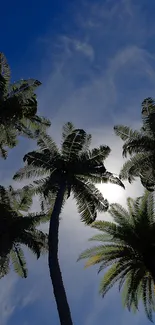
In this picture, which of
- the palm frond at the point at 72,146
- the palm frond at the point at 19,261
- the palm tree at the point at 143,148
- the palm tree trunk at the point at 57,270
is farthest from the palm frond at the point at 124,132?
the palm frond at the point at 19,261

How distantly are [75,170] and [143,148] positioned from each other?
15.0ft

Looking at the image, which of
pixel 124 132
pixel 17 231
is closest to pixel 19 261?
pixel 17 231

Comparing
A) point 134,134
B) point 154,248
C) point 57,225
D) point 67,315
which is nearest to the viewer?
point 67,315

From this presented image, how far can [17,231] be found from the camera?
26.1 meters

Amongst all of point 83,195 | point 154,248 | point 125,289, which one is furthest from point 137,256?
point 83,195

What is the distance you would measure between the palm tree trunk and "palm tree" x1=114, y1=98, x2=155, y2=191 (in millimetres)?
5102

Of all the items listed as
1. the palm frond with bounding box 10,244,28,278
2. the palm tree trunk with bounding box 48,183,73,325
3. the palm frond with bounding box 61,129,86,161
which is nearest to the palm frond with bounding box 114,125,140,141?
the palm frond with bounding box 61,129,86,161

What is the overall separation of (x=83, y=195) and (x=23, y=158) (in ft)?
13.9

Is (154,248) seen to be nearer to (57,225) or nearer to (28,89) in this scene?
(57,225)

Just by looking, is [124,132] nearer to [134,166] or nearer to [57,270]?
[134,166]

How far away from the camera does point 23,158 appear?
82.9ft

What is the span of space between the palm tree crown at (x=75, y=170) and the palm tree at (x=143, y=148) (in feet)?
5.78

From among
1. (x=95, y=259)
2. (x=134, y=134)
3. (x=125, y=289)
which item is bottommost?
(x=125, y=289)

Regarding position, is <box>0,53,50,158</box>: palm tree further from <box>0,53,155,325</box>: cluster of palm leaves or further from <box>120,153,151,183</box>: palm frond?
<box>120,153,151,183</box>: palm frond
